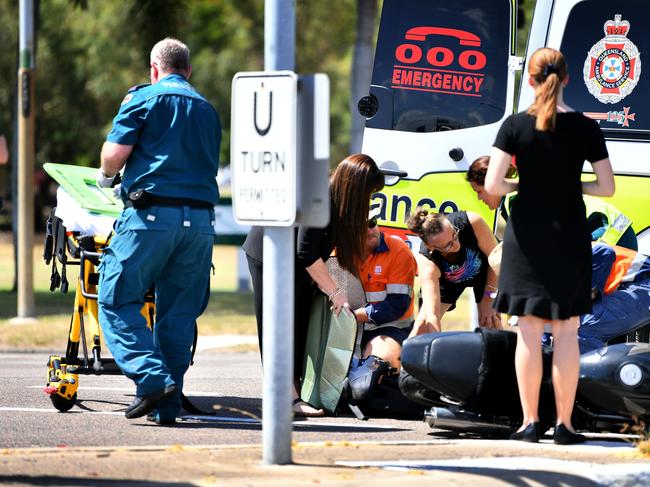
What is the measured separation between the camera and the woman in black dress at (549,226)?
6.19 meters

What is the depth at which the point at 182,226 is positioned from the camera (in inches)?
274

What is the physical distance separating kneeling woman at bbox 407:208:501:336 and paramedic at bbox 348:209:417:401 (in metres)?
0.11

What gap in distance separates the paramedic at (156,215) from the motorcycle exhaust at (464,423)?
133cm

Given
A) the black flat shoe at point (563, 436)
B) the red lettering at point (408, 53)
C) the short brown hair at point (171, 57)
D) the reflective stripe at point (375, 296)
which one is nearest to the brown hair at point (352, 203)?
the reflective stripe at point (375, 296)

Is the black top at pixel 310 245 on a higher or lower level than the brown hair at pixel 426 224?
lower

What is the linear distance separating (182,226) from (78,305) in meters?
1.23

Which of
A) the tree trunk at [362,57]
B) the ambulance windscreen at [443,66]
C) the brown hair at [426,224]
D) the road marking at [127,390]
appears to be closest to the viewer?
the brown hair at [426,224]

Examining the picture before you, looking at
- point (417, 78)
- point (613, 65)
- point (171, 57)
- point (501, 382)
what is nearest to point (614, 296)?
point (501, 382)

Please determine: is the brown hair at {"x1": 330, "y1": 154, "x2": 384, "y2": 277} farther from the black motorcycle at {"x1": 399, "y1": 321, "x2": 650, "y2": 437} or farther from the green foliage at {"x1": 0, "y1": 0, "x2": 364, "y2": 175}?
the green foliage at {"x1": 0, "y1": 0, "x2": 364, "y2": 175}

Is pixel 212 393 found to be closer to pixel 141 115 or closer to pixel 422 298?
pixel 422 298

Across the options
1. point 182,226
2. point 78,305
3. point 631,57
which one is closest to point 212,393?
point 78,305

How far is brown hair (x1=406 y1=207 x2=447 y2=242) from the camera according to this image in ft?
25.0

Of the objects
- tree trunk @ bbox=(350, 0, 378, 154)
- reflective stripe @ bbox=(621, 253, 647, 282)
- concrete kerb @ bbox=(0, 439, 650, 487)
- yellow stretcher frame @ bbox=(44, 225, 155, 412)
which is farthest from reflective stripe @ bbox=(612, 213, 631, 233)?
tree trunk @ bbox=(350, 0, 378, 154)

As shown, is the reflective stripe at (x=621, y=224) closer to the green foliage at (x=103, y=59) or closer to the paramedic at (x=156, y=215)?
the paramedic at (x=156, y=215)
